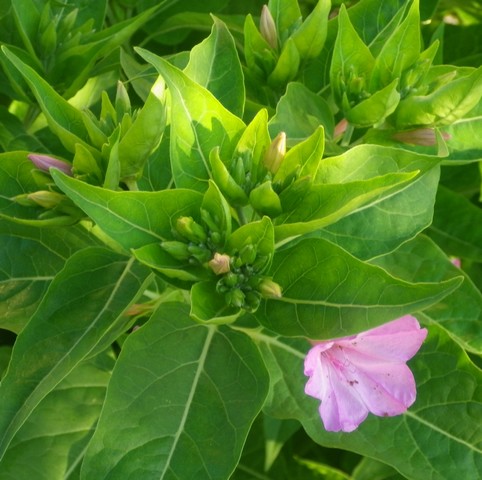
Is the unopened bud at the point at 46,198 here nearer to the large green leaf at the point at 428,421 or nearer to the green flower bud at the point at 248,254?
the green flower bud at the point at 248,254

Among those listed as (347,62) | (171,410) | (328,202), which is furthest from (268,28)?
(171,410)

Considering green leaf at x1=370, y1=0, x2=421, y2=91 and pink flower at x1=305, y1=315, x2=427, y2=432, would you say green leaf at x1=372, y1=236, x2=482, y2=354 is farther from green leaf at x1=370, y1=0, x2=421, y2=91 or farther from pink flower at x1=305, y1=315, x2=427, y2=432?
green leaf at x1=370, y1=0, x2=421, y2=91

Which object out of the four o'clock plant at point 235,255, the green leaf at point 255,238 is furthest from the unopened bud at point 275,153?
the green leaf at point 255,238

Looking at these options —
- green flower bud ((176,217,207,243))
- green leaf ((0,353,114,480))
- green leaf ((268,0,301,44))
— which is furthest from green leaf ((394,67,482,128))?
green leaf ((0,353,114,480))

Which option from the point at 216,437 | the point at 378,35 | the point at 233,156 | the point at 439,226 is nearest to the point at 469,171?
the point at 439,226

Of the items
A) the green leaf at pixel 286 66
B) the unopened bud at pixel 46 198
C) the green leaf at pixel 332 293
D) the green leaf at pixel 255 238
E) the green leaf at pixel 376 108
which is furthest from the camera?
the green leaf at pixel 286 66

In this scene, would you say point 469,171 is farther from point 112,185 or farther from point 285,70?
point 112,185
